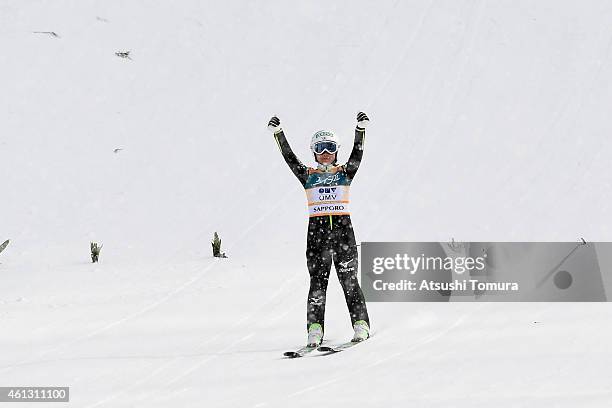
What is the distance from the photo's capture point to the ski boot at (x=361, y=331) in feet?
16.2

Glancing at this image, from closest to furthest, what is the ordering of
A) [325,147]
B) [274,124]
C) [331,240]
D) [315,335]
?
[315,335]
[331,240]
[325,147]
[274,124]

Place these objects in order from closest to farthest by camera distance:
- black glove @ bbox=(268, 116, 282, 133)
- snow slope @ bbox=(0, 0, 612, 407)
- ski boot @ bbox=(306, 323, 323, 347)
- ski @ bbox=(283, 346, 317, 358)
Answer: snow slope @ bbox=(0, 0, 612, 407) → ski @ bbox=(283, 346, 317, 358) → ski boot @ bbox=(306, 323, 323, 347) → black glove @ bbox=(268, 116, 282, 133)

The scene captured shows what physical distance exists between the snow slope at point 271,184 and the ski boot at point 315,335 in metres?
0.26

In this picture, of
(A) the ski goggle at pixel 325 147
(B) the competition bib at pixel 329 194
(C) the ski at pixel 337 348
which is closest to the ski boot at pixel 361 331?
(C) the ski at pixel 337 348

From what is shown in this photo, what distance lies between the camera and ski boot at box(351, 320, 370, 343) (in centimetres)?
494

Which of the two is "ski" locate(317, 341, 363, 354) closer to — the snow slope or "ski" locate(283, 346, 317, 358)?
"ski" locate(283, 346, 317, 358)

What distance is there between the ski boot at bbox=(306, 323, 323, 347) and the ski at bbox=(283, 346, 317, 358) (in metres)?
0.04

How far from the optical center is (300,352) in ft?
15.5

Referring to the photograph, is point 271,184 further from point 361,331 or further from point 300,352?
point 300,352

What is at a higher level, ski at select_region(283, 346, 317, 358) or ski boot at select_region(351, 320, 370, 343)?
ski boot at select_region(351, 320, 370, 343)

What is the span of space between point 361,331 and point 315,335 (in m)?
0.32

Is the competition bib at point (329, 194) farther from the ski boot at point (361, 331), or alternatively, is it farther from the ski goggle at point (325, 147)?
the ski boot at point (361, 331)

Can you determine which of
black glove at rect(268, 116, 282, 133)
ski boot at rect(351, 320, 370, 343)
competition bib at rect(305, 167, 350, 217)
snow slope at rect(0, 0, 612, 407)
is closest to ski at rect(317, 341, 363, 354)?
ski boot at rect(351, 320, 370, 343)

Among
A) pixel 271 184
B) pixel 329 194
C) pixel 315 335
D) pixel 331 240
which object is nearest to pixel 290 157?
pixel 329 194
